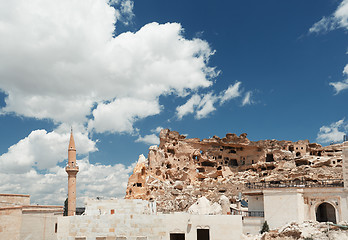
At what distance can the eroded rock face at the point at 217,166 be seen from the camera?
4788 cm

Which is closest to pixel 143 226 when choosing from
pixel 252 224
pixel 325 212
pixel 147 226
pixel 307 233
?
pixel 147 226

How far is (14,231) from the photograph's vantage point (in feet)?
69.6

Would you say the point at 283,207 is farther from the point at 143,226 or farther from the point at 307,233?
the point at 143,226

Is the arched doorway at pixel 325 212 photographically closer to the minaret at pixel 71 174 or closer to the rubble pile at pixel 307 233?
the rubble pile at pixel 307 233

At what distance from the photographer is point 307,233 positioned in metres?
21.0

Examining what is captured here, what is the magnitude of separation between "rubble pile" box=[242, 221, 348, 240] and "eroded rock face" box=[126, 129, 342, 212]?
2140 centimetres

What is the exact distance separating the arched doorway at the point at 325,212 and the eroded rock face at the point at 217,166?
16.1 meters

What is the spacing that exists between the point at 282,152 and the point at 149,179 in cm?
2453

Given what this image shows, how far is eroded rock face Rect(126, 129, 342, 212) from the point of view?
157 ft

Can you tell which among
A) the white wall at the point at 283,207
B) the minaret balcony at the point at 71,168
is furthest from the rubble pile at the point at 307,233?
the minaret balcony at the point at 71,168

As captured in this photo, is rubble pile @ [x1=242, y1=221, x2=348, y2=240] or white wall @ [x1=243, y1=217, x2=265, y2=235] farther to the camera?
white wall @ [x1=243, y1=217, x2=265, y2=235]

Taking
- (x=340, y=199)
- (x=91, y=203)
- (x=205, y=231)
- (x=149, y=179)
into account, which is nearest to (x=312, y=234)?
(x=340, y=199)

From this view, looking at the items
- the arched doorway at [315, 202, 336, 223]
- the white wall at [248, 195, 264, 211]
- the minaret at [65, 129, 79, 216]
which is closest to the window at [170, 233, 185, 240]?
the white wall at [248, 195, 264, 211]

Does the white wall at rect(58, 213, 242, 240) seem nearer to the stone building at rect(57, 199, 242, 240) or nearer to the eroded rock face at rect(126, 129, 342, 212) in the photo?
the stone building at rect(57, 199, 242, 240)
